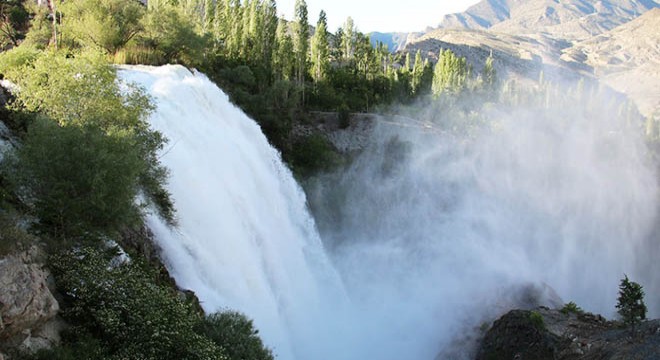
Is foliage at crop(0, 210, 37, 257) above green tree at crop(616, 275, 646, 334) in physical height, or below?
above

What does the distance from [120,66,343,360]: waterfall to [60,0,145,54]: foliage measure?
20.0 ft

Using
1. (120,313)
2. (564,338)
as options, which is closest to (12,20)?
(120,313)

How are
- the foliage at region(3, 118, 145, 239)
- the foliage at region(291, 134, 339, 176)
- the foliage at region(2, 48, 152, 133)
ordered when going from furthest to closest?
the foliage at region(291, 134, 339, 176), the foliage at region(2, 48, 152, 133), the foliage at region(3, 118, 145, 239)

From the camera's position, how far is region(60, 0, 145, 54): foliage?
98.3ft

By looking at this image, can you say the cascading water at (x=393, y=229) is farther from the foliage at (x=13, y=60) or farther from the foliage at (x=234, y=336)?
the foliage at (x=13, y=60)

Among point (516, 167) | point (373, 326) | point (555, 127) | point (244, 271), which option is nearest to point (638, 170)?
point (555, 127)

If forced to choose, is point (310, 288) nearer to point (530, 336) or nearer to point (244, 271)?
point (244, 271)

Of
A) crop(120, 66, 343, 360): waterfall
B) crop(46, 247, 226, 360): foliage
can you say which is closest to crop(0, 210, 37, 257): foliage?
crop(46, 247, 226, 360): foliage

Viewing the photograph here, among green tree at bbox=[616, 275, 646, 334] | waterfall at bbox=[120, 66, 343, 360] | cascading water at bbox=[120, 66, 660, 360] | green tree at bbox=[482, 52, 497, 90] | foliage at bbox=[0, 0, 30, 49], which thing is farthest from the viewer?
green tree at bbox=[482, 52, 497, 90]

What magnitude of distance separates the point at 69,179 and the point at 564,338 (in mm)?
20229

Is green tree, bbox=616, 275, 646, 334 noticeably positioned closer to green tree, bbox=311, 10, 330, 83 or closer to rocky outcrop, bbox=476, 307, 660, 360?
rocky outcrop, bbox=476, 307, 660, 360

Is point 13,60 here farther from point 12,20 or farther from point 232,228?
point 12,20

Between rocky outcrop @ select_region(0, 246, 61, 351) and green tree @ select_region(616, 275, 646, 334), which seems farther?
green tree @ select_region(616, 275, 646, 334)

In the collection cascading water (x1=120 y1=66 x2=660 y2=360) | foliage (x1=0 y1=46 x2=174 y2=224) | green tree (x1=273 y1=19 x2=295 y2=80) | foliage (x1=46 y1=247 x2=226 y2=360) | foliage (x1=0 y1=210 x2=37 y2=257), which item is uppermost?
green tree (x1=273 y1=19 x2=295 y2=80)
